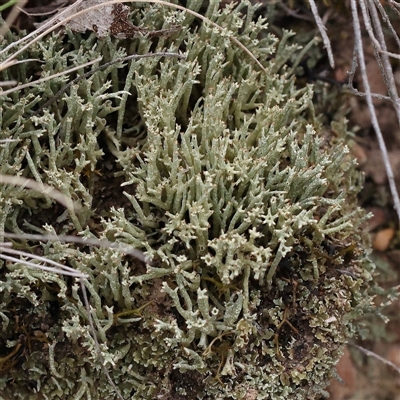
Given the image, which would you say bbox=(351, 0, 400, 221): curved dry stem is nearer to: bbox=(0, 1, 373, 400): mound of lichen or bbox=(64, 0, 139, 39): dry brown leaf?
bbox=(0, 1, 373, 400): mound of lichen

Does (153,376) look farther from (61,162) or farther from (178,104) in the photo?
(178,104)

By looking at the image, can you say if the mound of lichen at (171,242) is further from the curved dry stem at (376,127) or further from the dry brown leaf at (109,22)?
the curved dry stem at (376,127)

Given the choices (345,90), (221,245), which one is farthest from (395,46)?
(221,245)

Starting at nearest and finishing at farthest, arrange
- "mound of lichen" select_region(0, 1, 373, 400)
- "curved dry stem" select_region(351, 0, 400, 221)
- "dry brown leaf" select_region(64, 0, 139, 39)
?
"curved dry stem" select_region(351, 0, 400, 221) → "mound of lichen" select_region(0, 1, 373, 400) → "dry brown leaf" select_region(64, 0, 139, 39)

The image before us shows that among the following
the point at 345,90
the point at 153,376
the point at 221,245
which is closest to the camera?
the point at 221,245

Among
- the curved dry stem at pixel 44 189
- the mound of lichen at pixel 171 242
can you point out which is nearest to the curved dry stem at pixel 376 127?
the mound of lichen at pixel 171 242

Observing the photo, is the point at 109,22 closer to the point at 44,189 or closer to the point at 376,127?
the point at 44,189

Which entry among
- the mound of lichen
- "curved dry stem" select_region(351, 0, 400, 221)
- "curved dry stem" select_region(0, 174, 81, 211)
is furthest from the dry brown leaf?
"curved dry stem" select_region(351, 0, 400, 221)

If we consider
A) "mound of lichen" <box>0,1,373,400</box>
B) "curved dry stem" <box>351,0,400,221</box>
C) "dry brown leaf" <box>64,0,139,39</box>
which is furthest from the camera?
"dry brown leaf" <box>64,0,139,39</box>
